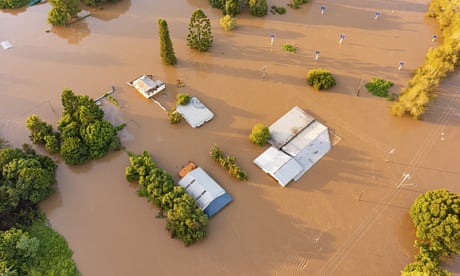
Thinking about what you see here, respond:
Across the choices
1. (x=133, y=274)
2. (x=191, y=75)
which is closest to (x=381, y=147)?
(x=191, y=75)

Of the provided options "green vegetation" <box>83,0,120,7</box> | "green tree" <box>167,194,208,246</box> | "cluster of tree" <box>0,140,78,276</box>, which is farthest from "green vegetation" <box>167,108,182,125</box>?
"green vegetation" <box>83,0,120,7</box>

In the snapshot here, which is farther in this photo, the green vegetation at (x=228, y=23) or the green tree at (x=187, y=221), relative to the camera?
the green vegetation at (x=228, y=23)

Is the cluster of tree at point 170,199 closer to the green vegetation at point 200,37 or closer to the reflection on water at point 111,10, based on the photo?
the green vegetation at point 200,37

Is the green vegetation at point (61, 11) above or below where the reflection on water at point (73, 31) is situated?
above

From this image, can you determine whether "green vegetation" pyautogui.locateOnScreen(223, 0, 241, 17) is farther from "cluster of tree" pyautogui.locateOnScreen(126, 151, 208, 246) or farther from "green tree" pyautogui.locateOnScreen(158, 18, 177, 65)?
"cluster of tree" pyautogui.locateOnScreen(126, 151, 208, 246)

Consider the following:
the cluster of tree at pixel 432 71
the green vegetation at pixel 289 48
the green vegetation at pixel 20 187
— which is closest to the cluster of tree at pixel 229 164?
the green vegetation at pixel 20 187

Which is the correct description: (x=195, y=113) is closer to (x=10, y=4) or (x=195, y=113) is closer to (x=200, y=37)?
(x=200, y=37)
